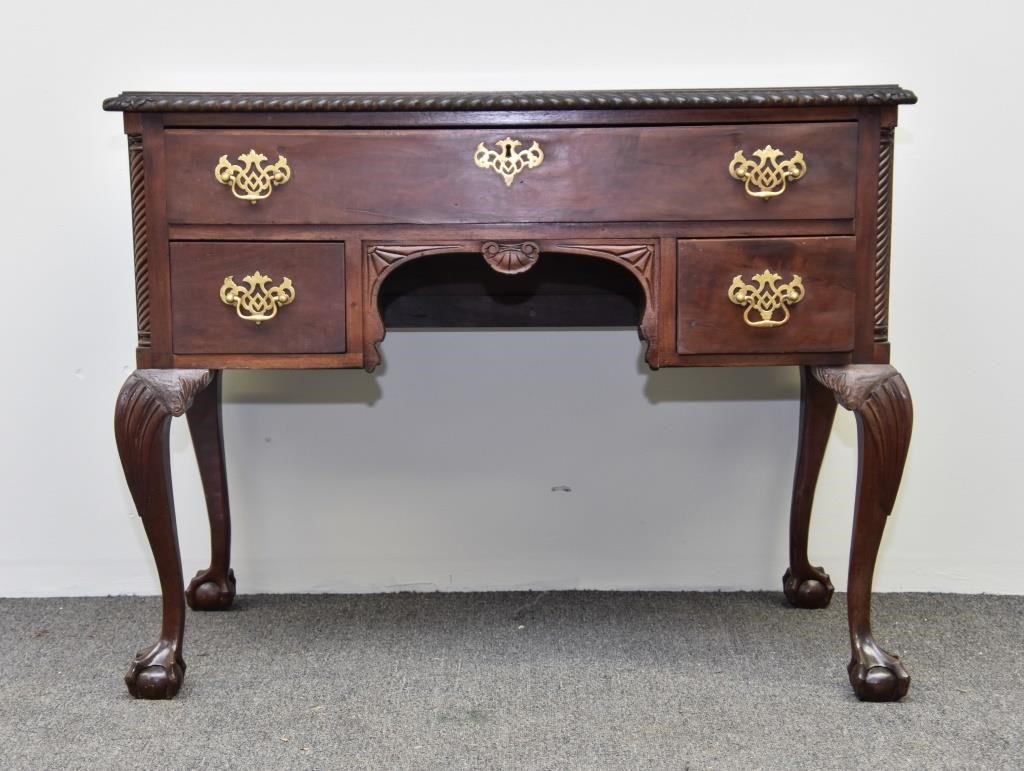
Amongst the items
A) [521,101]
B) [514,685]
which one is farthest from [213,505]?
[521,101]

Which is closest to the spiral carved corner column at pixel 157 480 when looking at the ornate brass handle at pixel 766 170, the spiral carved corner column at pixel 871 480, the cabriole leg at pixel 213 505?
the cabriole leg at pixel 213 505

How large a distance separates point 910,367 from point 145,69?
1.86m

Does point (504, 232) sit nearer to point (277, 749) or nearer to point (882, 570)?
point (277, 749)

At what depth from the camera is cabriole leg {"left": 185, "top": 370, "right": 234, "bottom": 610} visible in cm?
208

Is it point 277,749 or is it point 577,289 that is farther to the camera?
point 577,289

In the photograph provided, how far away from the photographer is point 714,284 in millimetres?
1622

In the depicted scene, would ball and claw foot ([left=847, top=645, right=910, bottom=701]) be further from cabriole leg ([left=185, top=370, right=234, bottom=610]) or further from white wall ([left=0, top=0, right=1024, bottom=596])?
cabriole leg ([left=185, top=370, right=234, bottom=610])

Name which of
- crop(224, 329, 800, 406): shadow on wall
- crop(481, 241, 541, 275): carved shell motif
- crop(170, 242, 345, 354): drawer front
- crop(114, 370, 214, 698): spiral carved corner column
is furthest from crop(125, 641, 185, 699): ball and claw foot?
crop(481, 241, 541, 275): carved shell motif

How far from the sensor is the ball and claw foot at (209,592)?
214 centimetres

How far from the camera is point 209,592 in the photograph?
214 cm

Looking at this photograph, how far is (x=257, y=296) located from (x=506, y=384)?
0.79 meters

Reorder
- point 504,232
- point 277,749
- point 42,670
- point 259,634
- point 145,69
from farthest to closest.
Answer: point 145,69 < point 259,634 < point 42,670 < point 504,232 < point 277,749

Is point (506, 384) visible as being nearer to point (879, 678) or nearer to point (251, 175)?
point (251, 175)

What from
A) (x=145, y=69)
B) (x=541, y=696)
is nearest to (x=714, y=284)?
(x=541, y=696)
